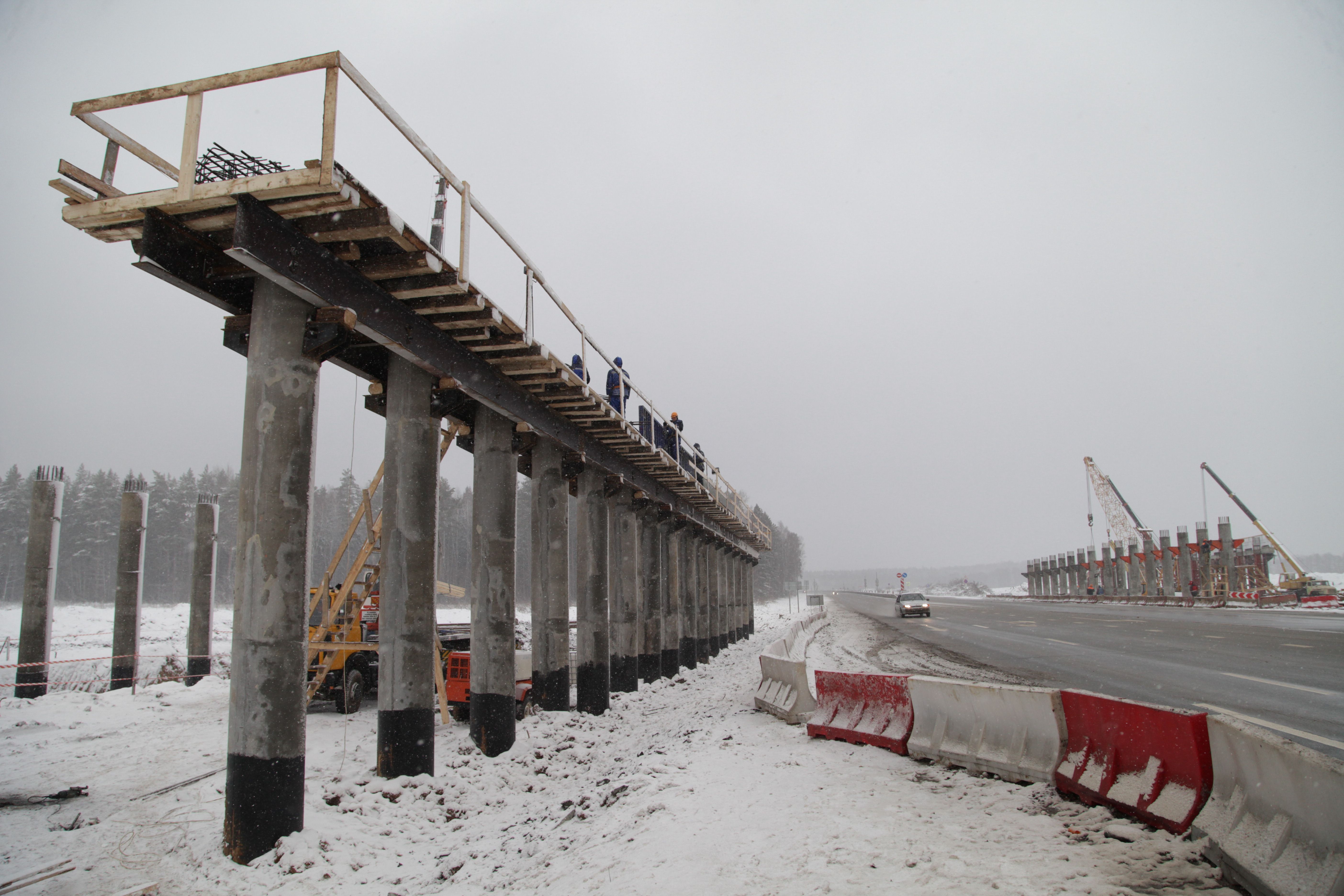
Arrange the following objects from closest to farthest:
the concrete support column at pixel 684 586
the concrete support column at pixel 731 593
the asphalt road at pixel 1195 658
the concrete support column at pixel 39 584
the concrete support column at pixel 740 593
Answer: the asphalt road at pixel 1195 658 < the concrete support column at pixel 39 584 < the concrete support column at pixel 684 586 < the concrete support column at pixel 731 593 < the concrete support column at pixel 740 593

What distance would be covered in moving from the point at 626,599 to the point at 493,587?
799 cm

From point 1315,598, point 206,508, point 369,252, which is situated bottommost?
point 1315,598

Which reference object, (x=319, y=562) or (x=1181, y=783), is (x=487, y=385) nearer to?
(x=1181, y=783)

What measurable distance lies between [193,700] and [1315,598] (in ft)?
183

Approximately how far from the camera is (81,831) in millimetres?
7406

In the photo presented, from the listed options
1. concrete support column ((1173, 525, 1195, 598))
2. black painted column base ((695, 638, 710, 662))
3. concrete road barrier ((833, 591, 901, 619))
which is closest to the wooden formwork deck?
black painted column base ((695, 638, 710, 662))

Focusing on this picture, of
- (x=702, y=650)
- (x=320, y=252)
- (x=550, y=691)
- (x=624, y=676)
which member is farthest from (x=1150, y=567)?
(x=320, y=252)

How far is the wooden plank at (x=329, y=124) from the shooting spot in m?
6.07

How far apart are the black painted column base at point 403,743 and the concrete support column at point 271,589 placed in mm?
2038

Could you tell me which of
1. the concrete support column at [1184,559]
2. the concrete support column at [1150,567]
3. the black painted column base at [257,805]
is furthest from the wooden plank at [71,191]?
the concrete support column at [1150,567]

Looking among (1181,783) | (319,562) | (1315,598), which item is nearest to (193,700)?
(1181,783)

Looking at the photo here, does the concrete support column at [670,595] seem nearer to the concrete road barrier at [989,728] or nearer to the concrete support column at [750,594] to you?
the concrete road barrier at [989,728]

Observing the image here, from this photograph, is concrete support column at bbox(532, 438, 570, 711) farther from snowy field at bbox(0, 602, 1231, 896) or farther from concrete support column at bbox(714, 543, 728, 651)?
concrete support column at bbox(714, 543, 728, 651)

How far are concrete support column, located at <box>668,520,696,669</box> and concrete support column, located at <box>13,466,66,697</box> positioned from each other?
16.4 metres
